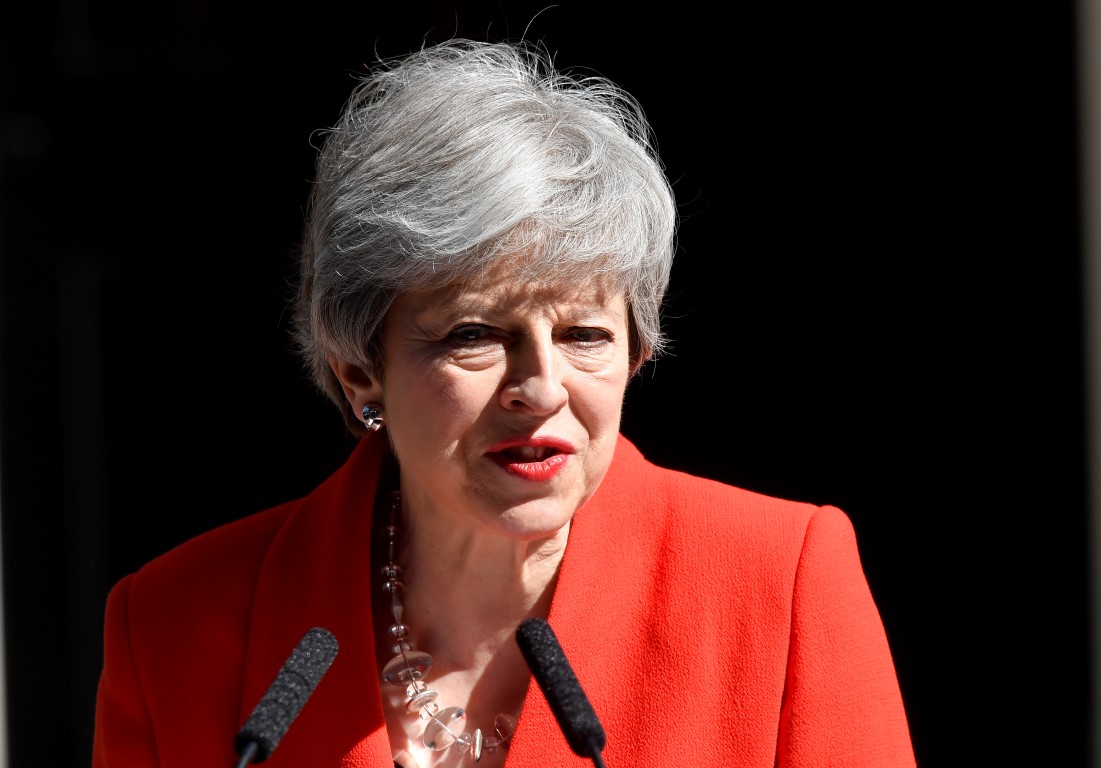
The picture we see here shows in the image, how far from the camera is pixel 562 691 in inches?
57.1

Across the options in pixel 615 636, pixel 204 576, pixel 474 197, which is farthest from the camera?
pixel 204 576

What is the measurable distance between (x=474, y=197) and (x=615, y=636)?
2.26ft

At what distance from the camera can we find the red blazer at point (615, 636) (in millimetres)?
1839

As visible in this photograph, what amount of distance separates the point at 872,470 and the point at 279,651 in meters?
2.47

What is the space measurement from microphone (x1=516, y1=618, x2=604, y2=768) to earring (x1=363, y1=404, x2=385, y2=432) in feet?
1.87

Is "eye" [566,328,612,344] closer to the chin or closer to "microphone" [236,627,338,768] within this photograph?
the chin

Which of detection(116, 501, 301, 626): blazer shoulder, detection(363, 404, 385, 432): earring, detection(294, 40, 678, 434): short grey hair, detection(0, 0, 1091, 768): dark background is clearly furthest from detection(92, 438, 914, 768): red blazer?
detection(0, 0, 1091, 768): dark background

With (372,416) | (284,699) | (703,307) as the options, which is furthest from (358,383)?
(703,307)

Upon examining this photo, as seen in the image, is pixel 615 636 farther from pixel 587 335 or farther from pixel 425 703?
pixel 587 335

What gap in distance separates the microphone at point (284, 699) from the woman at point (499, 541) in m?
0.39

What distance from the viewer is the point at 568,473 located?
5.95ft

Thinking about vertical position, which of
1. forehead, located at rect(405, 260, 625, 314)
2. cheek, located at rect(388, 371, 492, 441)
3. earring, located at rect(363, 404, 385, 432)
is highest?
forehead, located at rect(405, 260, 625, 314)

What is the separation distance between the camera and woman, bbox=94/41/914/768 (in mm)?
1792

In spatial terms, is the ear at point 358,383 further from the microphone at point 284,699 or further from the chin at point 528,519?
the microphone at point 284,699
